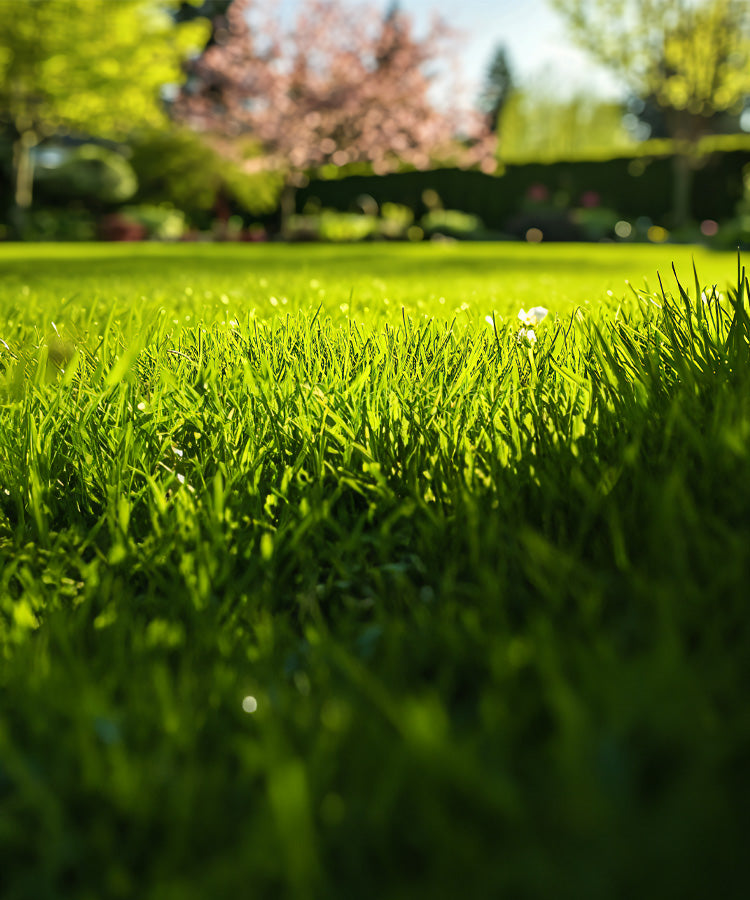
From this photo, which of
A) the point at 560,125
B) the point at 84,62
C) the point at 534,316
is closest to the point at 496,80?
the point at 560,125

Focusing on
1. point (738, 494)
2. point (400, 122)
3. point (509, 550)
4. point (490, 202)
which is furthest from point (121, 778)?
point (400, 122)

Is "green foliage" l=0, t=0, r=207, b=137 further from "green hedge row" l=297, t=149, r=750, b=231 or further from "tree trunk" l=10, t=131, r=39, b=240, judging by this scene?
"green hedge row" l=297, t=149, r=750, b=231

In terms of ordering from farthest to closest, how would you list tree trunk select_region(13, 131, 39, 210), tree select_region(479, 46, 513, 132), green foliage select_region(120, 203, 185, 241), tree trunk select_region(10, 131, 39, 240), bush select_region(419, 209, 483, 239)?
tree select_region(479, 46, 513, 132), bush select_region(419, 209, 483, 239), green foliage select_region(120, 203, 185, 241), tree trunk select_region(13, 131, 39, 210), tree trunk select_region(10, 131, 39, 240)

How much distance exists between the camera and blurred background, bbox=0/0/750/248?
23688 mm

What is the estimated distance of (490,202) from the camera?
1217 inches

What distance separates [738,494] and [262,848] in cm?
124

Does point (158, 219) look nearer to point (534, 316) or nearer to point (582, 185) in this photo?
point (582, 185)

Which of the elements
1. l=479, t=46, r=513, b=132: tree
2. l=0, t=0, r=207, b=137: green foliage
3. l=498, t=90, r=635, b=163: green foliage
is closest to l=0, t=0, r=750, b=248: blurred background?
l=0, t=0, r=207, b=137: green foliage

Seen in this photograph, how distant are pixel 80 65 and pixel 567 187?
16.8 m

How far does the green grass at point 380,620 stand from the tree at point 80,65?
2293 centimetres

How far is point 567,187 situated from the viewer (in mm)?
30047

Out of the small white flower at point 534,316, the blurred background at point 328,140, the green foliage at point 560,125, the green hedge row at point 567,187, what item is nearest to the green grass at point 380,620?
the small white flower at point 534,316

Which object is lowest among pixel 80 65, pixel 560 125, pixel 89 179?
pixel 89 179

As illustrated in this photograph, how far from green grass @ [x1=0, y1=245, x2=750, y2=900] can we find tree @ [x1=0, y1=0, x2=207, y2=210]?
75.2ft
